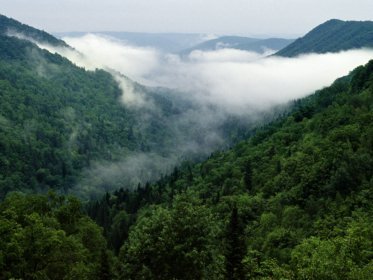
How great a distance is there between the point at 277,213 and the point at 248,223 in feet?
28.3

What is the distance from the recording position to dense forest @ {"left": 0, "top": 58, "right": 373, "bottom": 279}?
51750 millimetres

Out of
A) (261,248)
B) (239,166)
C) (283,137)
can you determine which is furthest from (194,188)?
(261,248)

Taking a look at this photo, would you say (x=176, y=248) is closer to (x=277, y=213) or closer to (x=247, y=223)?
(x=277, y=213)

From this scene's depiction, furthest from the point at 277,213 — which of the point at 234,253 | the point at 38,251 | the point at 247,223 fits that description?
the point at 234,253

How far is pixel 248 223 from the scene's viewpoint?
114 m

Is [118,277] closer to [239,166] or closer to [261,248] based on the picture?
[261,248]

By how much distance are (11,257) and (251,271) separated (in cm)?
2911

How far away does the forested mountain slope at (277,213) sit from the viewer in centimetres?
5075

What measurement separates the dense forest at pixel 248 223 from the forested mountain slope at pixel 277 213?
185mm

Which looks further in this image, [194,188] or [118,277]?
[194,188]

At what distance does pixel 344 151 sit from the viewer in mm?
108875

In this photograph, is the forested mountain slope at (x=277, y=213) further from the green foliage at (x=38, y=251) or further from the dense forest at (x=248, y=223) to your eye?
the green foliage at (x=38, y=251)

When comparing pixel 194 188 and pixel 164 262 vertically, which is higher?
pixel 164 262

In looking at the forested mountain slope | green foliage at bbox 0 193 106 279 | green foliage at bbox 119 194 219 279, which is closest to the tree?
the forested mountain slope
